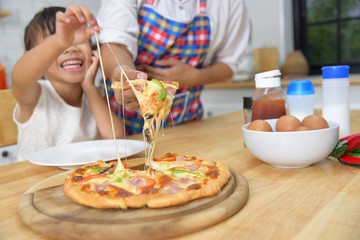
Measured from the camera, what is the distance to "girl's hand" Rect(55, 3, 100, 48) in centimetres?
94

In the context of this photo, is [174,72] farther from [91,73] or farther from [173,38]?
[91,73]

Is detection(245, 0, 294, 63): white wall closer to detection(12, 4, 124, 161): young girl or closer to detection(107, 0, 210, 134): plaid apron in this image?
detection(107, 0, 210, 134): plaid apron

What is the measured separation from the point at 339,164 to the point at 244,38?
3.71 feet

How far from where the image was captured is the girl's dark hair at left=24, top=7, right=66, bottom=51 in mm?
1472

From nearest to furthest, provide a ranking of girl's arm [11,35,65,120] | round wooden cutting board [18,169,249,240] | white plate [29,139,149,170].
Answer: round wooden cutting board [18,169,249,240], white plate [29,139,149,170], girl's arm [11,35,65,120]

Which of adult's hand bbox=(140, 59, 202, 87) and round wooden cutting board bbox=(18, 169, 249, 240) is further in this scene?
adult's hand bbox=(140, 59, 202, 87)

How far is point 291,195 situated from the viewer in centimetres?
66

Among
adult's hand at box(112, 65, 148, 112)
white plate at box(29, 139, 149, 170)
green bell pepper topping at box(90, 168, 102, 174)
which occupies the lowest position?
white plate at box(29, 139, 149, 170)

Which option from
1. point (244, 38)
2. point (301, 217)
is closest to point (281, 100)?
point (301, 217)

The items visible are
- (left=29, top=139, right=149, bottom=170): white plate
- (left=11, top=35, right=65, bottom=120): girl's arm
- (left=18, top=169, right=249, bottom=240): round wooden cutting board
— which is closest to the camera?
(left=18, top=169, right=249, bottom=240): round wooden cutting board

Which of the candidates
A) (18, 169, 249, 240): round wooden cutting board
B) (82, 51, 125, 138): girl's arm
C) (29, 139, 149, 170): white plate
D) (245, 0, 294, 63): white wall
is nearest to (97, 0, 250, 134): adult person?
(82, 51, 125, 138): girl's arm

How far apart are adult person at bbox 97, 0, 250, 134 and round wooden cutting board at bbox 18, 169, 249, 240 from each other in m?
0.75

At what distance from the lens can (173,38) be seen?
1489mm

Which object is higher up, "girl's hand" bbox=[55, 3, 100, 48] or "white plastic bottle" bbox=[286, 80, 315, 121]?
"girl's hand" bbox=[55, 3, 100, 48]
